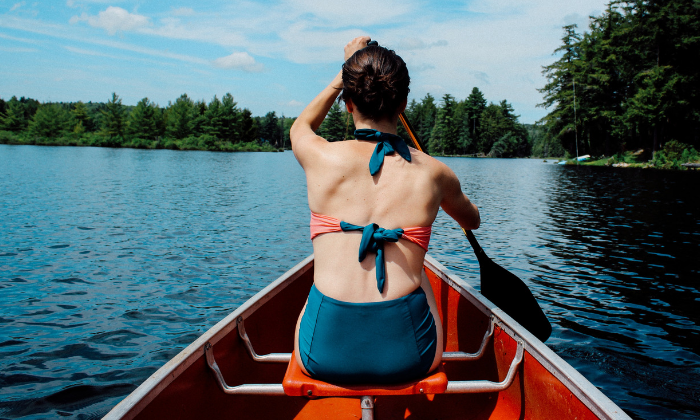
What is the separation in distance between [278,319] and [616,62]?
53.4 m

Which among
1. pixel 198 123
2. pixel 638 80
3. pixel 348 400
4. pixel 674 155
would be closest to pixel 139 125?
pixel 198 123

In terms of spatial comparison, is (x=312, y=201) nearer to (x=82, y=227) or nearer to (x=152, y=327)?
(x=152, y=327)

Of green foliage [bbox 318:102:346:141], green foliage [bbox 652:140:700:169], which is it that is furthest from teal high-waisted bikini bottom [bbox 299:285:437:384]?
green foliage [bbox 318:102:346:141]

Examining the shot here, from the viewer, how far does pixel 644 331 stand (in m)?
6.14

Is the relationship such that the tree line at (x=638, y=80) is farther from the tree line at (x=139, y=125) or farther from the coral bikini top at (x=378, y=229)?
the tree line at (x=139, y=125)

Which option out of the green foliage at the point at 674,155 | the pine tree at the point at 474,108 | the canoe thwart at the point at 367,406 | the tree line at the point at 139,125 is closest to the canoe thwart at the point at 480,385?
the canoe thwart at the point at 367,406

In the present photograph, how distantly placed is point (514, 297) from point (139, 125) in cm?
9101

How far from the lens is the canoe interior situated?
2166 mm

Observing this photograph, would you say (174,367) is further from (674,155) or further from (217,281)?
(674,155)

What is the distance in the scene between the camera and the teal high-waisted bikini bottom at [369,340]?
1.70 metres

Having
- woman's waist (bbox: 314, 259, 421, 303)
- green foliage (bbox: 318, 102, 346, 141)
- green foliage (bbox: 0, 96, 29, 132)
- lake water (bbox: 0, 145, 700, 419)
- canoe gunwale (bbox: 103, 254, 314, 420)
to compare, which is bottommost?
lake water (bbox: 0, 145, 700, 419)

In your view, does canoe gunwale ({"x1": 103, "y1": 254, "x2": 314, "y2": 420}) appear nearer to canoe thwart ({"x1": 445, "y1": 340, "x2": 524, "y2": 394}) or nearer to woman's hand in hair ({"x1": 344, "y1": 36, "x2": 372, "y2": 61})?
canoe thwart ({"x1": 445, "y1": 340, "x2": 524, "y2": 394})

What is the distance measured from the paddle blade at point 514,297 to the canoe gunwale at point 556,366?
33 centimetres

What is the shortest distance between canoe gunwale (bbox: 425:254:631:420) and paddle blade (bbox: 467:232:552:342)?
1.09 ft
